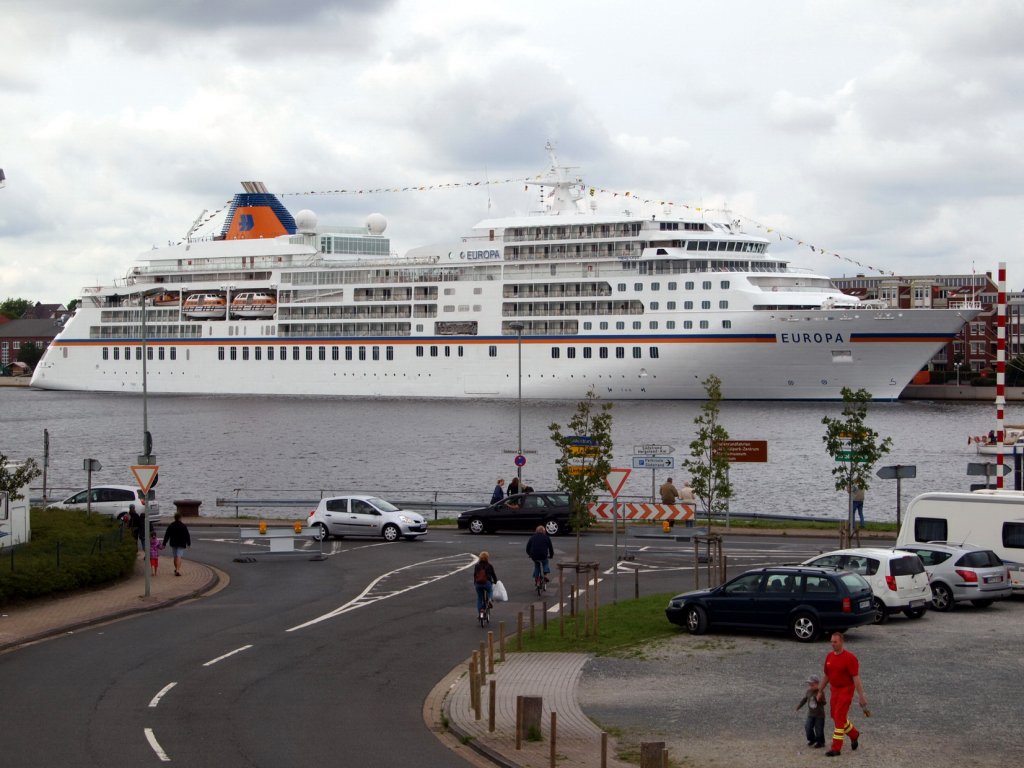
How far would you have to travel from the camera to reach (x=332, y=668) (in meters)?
17.3

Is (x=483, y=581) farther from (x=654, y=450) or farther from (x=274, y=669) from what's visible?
(x=654, y=450)

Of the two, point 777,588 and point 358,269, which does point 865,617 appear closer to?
point 777,588

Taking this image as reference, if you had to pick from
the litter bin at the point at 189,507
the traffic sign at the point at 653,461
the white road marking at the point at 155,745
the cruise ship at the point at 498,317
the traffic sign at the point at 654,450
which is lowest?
the white road marking at the point at 155,745

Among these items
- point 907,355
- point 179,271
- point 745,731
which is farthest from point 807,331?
point 745,731

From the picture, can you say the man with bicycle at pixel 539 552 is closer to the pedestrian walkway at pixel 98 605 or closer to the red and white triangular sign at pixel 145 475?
the pedestrian walkway at pixel 98 605

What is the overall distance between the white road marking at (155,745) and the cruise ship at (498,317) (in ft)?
209

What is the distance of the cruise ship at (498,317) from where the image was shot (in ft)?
299

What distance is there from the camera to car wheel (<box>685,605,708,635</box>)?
62.6 feet

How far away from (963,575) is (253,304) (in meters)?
100

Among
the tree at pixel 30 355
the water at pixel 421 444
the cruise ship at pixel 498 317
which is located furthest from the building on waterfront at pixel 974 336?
the tree at pixel 30 355

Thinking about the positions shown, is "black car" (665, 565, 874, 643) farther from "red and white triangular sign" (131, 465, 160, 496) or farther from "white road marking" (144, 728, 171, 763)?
"red and white triangular sign" (131, 465, 160, 496)

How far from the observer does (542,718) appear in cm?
1438

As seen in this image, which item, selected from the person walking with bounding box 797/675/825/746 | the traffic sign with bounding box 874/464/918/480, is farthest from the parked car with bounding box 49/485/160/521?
the person walking with bounding box 797/675/825/746

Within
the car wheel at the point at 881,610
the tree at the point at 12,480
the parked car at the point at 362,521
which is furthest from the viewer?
the parked car at the point at 362,521
